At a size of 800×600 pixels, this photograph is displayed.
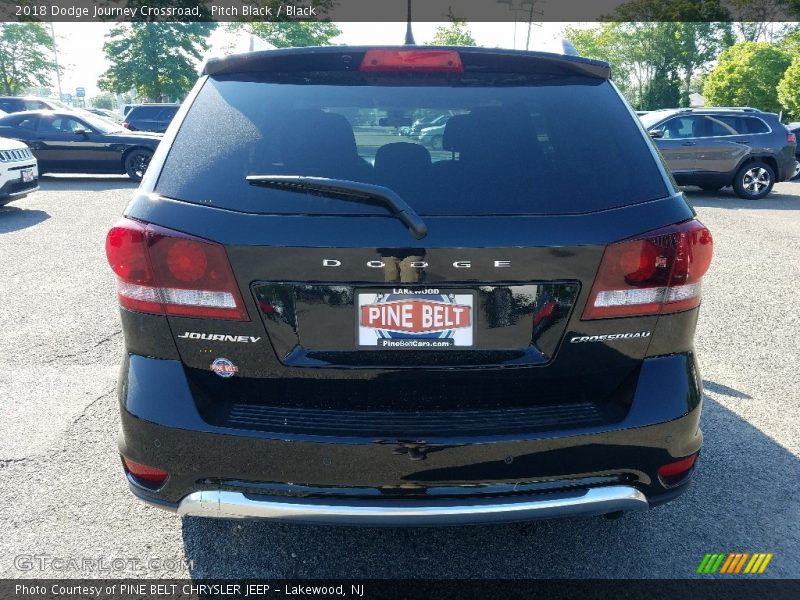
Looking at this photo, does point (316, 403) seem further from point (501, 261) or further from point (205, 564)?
point (205, 564)

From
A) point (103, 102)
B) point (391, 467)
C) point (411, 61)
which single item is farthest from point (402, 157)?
point (103, 102)

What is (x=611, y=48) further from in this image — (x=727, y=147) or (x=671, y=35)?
(x=727, y=147)

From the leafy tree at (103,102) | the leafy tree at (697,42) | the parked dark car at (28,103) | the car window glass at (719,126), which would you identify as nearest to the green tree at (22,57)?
the parked dark car at (28,103)

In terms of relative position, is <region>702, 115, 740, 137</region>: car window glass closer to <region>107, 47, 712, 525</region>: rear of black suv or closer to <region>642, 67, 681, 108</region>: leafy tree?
<region>107, 47, 712, 525</region>: rear of black suv

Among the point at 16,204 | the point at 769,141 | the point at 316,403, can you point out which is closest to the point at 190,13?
the point at 16,204

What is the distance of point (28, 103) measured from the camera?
21734 millimetres

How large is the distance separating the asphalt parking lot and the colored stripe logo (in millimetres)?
34

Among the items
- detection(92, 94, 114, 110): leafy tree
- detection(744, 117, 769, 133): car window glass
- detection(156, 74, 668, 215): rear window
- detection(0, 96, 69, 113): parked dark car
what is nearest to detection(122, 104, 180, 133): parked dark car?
detection(0, 96, 69, 113): parked dark car

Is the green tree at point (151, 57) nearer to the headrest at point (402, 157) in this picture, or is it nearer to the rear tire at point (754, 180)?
the rear tire at point (754, 180)

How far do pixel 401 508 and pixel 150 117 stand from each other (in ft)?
80.2

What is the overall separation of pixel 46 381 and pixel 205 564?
231cm

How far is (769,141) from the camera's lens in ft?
45.6

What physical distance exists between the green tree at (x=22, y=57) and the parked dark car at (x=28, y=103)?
26.3 m

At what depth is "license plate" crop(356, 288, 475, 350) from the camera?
1.98 meters
